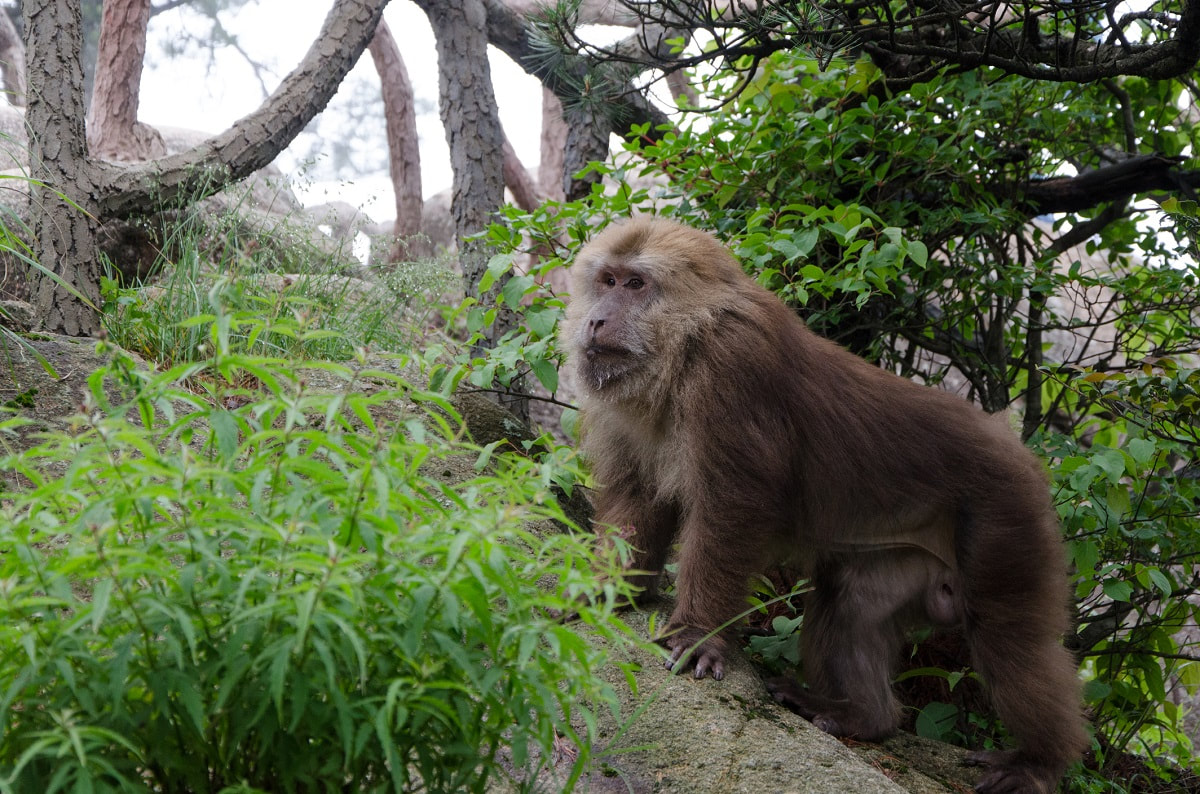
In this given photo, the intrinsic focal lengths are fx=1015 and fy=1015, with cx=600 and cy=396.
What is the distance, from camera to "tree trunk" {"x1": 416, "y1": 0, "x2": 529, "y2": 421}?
6312mm

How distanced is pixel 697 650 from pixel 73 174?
3.93 meters

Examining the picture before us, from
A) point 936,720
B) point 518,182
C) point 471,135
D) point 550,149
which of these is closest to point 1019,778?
point 936,720

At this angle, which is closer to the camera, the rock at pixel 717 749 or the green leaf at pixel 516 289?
the rock at pixel 717 749

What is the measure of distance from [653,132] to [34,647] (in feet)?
21.2

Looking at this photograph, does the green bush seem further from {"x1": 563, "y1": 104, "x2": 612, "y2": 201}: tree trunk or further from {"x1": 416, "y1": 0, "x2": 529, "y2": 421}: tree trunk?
{"x1": 563, "y1": 104, "x2": 612, "y2": 201}: tree trunk

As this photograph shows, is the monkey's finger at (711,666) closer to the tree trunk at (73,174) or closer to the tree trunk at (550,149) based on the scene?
the tree trunk at (73,174)

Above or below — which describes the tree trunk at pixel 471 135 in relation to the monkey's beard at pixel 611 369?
above

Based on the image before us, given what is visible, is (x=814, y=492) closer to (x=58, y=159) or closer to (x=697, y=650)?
(x=697, y=650)

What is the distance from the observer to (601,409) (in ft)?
14.1

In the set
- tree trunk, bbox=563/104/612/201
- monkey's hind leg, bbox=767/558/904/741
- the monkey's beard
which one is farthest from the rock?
tree trunk, bbox=563/104/612/201

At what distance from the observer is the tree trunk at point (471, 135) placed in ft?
20.7

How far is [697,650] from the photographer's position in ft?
12.3

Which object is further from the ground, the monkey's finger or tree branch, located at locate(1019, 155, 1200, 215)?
tree branch, located at locate(1019, 155, 1200, 215)

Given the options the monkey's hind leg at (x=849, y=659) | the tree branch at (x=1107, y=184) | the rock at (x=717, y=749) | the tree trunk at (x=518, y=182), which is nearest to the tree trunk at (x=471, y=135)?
the monkey's hind leg at (x=849, y=659)
